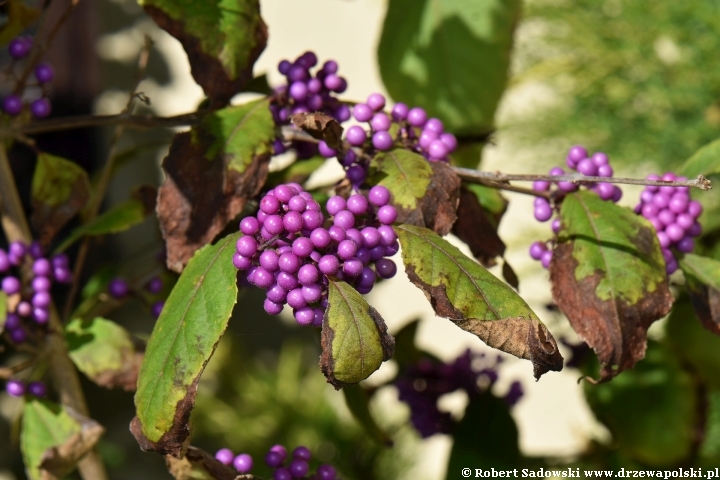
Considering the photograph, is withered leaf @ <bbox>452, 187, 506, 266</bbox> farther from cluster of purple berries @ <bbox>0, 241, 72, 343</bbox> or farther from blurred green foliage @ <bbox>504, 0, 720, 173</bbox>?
blurred green foliage @ <bbox>504, 0, 720, 173</bbox>

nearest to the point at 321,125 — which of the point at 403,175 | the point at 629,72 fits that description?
the point at 403,175

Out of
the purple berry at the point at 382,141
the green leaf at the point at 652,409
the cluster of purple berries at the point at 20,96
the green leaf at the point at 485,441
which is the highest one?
the purple berry at the point at 382,141

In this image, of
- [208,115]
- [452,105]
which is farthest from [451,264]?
[452,105]

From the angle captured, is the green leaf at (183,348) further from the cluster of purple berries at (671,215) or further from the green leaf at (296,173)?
the cluster of purple berries at (671,215)

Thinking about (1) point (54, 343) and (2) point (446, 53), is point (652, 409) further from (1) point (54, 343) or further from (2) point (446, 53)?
(1) point (54, 343)

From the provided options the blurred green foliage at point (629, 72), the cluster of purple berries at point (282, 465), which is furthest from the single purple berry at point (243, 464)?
the blurred green foliage at point (629, 72)
